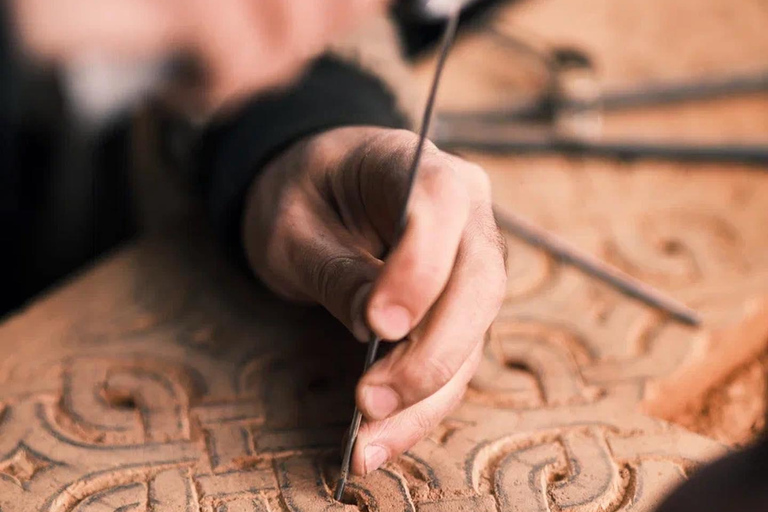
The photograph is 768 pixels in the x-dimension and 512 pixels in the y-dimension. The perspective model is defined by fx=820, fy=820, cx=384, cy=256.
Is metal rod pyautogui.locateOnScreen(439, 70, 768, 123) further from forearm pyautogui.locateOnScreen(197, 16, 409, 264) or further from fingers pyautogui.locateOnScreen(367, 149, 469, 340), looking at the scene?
fingers pyautogui.locateOnScreen(367, 149, 469, 340)

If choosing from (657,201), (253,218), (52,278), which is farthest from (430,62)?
(52,278)

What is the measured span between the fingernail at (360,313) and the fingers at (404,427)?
0.23 ft

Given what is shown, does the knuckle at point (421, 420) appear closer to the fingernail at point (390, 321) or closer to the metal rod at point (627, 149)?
the fingernail at point (390, 321)

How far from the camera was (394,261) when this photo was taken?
A: 0.49 m

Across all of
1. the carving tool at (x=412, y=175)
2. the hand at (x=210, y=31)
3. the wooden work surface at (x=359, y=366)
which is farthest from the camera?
the hand at (x=210, y=31)

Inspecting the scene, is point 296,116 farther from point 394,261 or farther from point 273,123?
point 394,261

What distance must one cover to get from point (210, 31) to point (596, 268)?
17.3 inches

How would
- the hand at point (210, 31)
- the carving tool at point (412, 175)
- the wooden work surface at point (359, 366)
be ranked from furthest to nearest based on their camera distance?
1. the hand at point (210, 31)
2. the wooden work surface at point (359, 366)
3. the carving tool at point (412, 175)

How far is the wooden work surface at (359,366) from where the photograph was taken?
0.58 metres

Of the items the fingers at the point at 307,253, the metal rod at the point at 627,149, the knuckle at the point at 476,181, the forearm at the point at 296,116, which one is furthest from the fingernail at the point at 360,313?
the metal rod at the point at 627,149

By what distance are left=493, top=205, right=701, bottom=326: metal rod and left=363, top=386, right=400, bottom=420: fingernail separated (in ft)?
0.91

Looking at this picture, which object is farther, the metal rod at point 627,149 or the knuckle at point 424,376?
the metal rod at point 627,149

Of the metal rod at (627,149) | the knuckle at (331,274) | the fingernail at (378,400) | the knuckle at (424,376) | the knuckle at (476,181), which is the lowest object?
the metal rod at (627,149)

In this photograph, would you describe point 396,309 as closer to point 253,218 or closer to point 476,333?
point 476,333
